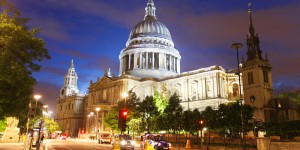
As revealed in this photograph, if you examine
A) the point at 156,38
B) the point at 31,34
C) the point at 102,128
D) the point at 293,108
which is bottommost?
the point at 102,128

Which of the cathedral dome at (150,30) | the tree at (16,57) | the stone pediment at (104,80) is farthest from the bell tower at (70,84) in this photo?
the tree at (16,57)

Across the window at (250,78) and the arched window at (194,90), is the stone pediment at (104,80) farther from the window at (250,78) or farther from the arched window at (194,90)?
the window at (250,78)

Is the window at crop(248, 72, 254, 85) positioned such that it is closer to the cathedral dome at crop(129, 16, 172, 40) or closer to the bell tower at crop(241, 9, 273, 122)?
the bell tower at crop(241, 9, 273, 122)

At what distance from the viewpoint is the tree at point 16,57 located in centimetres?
1704

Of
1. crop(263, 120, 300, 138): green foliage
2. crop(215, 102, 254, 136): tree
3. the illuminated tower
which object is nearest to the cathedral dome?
the illuminated tower

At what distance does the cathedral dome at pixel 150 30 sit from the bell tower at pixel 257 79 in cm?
5471

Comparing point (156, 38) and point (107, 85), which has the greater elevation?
point (156, 38)

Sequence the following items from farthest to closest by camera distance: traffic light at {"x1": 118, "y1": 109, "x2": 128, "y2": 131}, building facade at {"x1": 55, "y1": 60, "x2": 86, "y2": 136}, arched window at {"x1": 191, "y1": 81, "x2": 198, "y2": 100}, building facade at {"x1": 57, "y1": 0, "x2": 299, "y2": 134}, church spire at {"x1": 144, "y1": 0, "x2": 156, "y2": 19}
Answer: church spire at {"x1": 144, "y1": 0, "x2": 156, "y2": 19} → building facade at {"x1": 55, "y1": 60, "x2": 86, "y2": 136} → arched window at {"x1": 191, "y1": 81, "x2": 198, "y2": 100} → building facade at {"x1": 57, "y1": 0, "x2": 299, "y2": 134} → traffic light at {"x1": 118, "y1": 109, "x2": 128, "y2": 131}

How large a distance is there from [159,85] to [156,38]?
77.6 ft

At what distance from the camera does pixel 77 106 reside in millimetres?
116375

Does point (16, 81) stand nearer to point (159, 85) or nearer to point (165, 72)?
point (159, 85)

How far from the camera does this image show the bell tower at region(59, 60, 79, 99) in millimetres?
128875

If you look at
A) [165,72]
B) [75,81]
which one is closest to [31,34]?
[165,72]

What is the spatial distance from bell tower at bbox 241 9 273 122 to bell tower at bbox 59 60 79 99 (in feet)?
307
